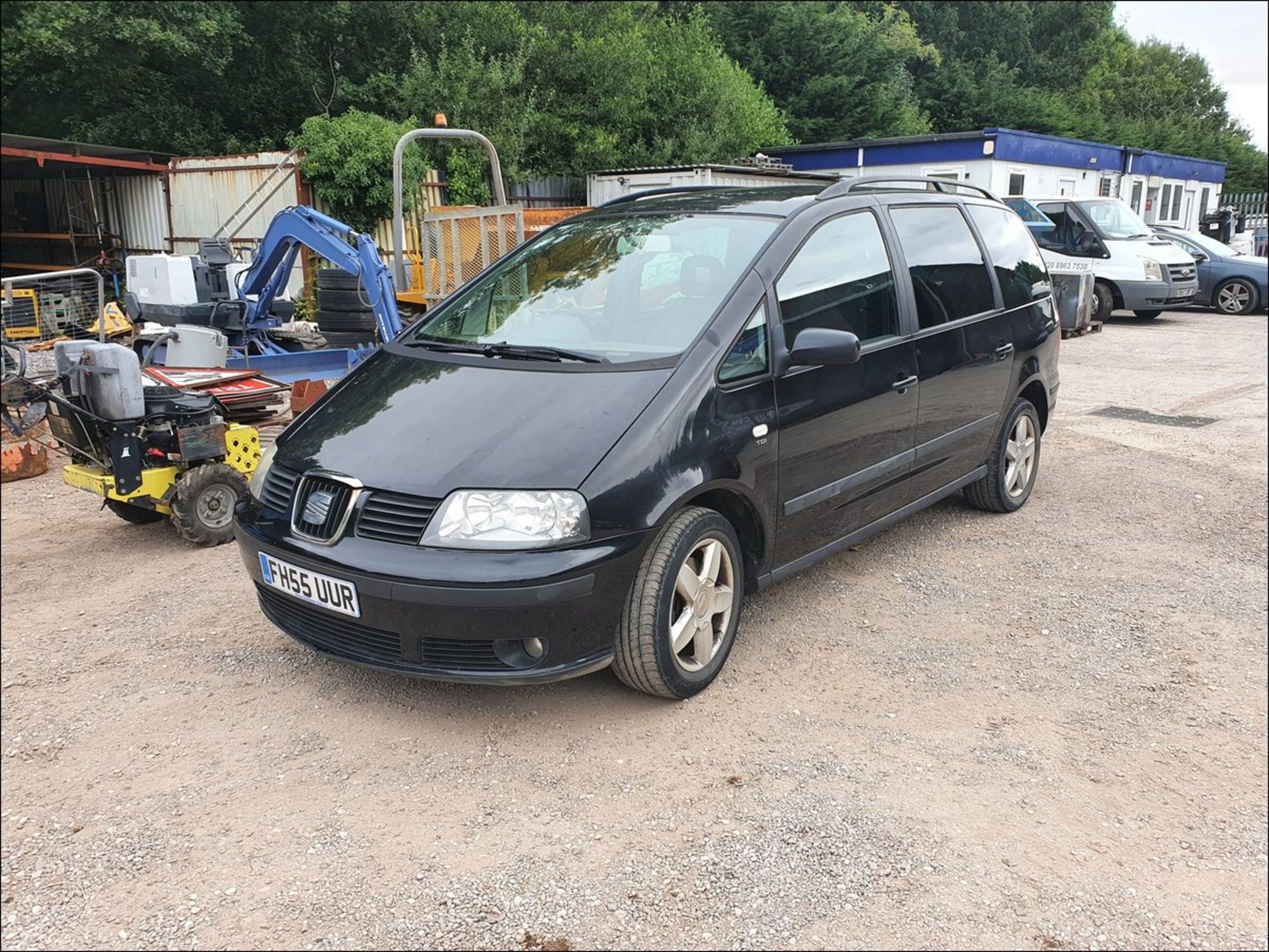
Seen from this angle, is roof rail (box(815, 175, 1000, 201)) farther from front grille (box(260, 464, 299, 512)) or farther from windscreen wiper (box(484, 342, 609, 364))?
front grille (box(260, 464, 299, 512))

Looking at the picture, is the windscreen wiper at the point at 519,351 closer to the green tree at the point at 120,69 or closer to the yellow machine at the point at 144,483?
the yellow machine at the point at 144,483

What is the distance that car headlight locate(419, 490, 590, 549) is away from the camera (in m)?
3.16

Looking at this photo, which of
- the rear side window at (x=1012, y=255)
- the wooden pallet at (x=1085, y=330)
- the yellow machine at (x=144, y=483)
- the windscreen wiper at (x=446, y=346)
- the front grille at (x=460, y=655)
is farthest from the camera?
the wooden pallet at (x=1085, y=330)

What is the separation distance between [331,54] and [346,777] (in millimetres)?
22008

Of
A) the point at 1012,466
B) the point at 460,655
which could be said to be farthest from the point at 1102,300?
the point at 460,655

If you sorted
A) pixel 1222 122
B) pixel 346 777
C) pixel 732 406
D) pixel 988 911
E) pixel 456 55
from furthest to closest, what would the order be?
pixel 1222 122 < pixel 456 55 < pixel 732 406 < pixel 346 777 < pixel 988 911

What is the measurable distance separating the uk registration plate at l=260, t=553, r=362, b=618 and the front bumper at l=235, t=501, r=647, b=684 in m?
0.03

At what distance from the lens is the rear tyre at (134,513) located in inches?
223

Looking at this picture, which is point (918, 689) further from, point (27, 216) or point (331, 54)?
point (27, 216)

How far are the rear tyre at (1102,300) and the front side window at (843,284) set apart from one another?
12646 mm

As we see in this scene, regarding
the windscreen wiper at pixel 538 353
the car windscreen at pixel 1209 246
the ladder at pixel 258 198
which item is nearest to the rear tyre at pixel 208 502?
the windscreen wiper at pixel 538 353

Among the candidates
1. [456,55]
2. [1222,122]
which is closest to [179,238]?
[456,55]

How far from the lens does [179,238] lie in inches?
746

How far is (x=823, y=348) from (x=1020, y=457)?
262 cm
